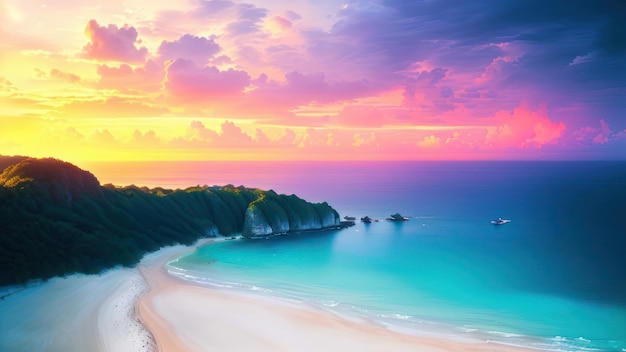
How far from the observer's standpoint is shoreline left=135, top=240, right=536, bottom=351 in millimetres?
25375

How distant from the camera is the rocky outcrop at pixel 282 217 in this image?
65375mm

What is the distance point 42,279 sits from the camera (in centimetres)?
3425

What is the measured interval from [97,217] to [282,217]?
2890 centimetres

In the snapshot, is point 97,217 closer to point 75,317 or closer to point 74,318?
point 75,317

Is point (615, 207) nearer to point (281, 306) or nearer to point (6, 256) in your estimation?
point (281, 306)

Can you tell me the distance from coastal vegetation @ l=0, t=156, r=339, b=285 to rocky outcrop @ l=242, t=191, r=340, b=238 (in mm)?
172

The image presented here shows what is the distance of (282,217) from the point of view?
226 ft

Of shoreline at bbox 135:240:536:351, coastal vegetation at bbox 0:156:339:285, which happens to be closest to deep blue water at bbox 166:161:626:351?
shoreline at bbox 135:240:536:351

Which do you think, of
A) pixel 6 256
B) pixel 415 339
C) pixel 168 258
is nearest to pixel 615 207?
pixel 415 339

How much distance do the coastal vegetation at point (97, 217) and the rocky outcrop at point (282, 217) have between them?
6.8 inches

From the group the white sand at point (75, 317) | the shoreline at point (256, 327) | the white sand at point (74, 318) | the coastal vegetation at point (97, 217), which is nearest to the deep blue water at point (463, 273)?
the shoreline at point (256, 327)

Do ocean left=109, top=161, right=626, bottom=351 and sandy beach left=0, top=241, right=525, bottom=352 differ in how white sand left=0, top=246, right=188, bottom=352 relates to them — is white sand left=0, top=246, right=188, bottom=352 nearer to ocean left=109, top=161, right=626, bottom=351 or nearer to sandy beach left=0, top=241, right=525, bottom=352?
sandy beach left=0, top=241, right=525, bottom=352

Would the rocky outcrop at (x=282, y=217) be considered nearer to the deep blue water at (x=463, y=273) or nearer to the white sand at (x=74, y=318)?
the deep blue water at (x=463, y=273)

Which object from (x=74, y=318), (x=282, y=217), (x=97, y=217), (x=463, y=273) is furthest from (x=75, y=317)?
(x=282, y=217)
